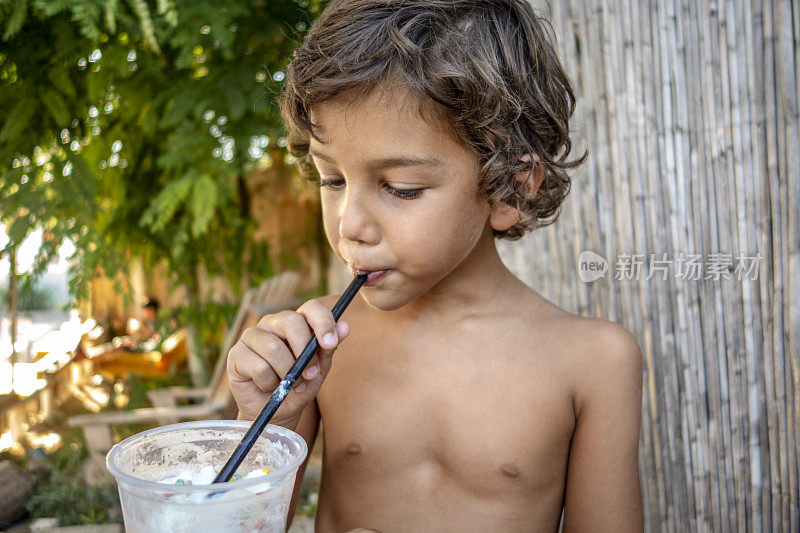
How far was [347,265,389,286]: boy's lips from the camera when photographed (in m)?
1.07

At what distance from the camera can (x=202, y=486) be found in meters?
0.66

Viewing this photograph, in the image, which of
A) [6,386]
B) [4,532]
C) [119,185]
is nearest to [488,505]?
[4,532]

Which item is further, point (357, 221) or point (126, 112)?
point (126, 112)

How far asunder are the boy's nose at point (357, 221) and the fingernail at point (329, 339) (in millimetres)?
168

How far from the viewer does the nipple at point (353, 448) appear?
4.30ft

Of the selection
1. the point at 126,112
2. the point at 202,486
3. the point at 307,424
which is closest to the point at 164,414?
the point at 126,112

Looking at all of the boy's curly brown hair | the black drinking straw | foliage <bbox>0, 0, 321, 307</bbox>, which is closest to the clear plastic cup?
the black drinking straw

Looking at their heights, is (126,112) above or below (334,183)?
above

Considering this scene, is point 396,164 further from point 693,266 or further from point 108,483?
point 108,483

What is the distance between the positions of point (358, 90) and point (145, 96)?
255cm

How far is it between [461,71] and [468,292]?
0.46 m

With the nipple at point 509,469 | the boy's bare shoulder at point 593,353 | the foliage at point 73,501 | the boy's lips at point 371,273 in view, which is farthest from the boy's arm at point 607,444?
the foliage at point 73,501

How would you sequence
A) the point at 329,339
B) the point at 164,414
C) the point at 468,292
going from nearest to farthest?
the point at 329,339
the point at 468,292
the point at 164,414

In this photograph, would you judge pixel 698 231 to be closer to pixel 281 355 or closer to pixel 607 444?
pixel 607 444
